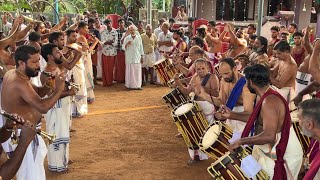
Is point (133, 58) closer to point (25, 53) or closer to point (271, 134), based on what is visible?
point (25, 53)

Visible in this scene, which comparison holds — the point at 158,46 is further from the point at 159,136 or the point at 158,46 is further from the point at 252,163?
the point at 252,163

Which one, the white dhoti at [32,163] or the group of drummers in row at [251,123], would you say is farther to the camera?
the white dhoti at [32,163]

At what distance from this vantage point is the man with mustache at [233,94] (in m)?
5.09

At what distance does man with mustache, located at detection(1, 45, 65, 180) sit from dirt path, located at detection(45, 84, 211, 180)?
1.46 metres

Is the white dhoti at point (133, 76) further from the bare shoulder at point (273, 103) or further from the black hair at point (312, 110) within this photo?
the black hair at point (312, 110)

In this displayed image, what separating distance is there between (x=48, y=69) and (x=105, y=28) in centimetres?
651

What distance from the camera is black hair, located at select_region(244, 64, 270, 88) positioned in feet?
13.9

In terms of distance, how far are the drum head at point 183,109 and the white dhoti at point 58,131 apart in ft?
5.22

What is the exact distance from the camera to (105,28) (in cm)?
1205

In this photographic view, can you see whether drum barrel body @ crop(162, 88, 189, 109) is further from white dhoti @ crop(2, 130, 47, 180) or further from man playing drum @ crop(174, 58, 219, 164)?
white dhoti @ crop(2, 130, 47, 180)

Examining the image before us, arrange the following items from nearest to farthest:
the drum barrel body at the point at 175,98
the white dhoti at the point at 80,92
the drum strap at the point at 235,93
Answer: the drum strap at the point at 235,93, the drum barrel body at the point at 175,98, the white dhoti at the point at 80,92

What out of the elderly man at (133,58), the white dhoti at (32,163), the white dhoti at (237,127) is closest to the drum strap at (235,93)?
the white dhoti at (237,127)

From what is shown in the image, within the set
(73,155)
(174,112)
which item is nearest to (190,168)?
(174,112)

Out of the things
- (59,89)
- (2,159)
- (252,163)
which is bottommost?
(252,163)
